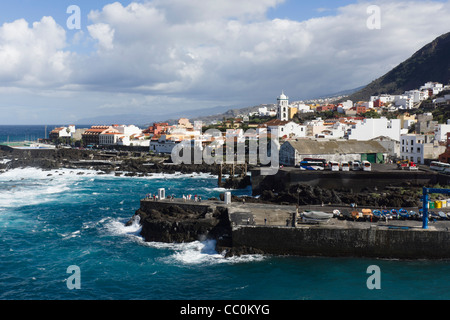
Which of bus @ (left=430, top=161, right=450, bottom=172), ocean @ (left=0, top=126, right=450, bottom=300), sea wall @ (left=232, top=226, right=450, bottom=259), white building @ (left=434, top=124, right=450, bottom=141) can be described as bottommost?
ocean @ (left=0, top=126, right=450, bottom=300)

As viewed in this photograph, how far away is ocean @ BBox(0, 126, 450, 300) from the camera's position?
1953 cm

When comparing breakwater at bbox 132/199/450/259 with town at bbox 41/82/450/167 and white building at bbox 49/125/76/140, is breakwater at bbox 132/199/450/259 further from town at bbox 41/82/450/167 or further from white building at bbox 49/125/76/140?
white building at bbox 49/125/76/140

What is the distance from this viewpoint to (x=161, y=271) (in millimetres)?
22234

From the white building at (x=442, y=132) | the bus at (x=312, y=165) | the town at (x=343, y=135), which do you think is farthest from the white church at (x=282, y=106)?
the bus at (x=312, y=165)

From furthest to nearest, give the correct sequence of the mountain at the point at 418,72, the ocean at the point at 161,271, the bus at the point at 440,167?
the mountain at the point at 418,72
the bus at the point at 440,167
the ocean at the point at 161,271

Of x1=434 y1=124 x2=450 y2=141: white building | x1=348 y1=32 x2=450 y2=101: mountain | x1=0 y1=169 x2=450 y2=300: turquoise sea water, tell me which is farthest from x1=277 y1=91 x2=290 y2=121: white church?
x1=348 y1=32 x2=450 y2=101: mountain

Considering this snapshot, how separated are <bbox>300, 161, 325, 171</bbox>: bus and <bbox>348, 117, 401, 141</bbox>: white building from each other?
2191 cm

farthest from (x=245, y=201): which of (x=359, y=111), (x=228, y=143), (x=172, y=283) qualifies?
(x=359, y=111)

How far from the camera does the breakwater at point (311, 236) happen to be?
23.7m

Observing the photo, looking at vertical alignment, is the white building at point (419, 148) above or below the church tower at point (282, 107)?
below

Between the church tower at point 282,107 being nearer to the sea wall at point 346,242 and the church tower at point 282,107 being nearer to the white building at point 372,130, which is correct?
Answer: the white building at point 372,130

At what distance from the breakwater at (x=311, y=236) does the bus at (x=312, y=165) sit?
15.0 m

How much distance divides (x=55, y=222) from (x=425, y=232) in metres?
27.5
